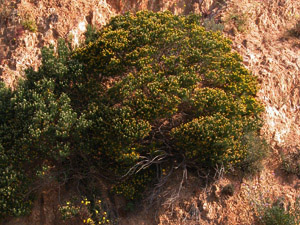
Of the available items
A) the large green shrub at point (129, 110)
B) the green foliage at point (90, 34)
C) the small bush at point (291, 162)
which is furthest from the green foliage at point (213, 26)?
the small bush at point (291, 162)

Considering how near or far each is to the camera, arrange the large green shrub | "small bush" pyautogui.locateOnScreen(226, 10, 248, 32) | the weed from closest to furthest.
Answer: the large green shrub
"small bush" pyautogui.locateOnScreen(226, 10, 248, 32)
the weed

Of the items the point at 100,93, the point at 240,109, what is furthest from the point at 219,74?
the point at 100,93

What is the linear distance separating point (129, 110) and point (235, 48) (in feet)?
17.8

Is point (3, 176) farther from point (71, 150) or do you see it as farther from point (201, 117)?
point (201, 117)

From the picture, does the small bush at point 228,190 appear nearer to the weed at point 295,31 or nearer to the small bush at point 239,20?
the small bush at point 239,20

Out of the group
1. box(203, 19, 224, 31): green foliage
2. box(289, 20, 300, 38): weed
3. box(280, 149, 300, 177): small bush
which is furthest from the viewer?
box(289, 20, 300, 38): weed

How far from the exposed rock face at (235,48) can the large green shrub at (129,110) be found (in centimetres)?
85

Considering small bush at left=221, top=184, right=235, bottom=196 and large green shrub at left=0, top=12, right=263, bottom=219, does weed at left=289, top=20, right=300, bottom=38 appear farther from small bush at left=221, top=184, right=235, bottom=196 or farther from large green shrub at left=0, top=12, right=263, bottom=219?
small bush at left=221, top=184, right=235, bottom=196

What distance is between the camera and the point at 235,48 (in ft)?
43.2

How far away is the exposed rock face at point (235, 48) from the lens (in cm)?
1025

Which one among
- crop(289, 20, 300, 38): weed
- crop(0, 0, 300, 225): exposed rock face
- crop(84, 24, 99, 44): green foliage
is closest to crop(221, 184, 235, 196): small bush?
crop(0, 0, 300, 225): exposed rock face

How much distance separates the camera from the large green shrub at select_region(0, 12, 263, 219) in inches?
384

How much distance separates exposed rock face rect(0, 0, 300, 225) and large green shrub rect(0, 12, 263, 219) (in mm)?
848

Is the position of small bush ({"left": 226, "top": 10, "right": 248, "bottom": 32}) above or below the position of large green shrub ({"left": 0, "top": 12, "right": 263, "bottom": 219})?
above
